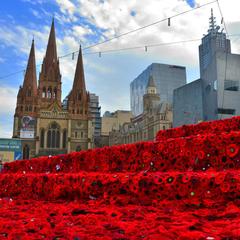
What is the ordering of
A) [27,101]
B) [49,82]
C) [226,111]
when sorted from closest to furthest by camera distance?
Answer: [226,111] < [27,101] < [49,82]

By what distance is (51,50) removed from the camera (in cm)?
7306

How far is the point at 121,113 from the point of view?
97000 mm

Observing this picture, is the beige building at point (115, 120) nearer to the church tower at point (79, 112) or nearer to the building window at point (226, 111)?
the church tower at point (79, 112)

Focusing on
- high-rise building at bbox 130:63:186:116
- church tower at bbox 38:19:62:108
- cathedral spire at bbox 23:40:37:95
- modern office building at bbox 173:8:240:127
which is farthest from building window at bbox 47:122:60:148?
high-rise building at bbox 130:63:186:116

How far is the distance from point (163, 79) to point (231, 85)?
75782mm

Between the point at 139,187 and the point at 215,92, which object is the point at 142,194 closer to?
the point at 139,187

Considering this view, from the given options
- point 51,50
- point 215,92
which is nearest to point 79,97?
point 51,50

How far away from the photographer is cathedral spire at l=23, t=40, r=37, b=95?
69375 mm

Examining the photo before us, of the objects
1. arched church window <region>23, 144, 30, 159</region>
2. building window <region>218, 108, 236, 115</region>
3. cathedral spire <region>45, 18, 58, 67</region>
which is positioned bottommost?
arched church window <region>23, 144, 30, 159</region>

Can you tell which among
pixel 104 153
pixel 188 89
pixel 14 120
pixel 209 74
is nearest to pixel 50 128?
pixel 14 120

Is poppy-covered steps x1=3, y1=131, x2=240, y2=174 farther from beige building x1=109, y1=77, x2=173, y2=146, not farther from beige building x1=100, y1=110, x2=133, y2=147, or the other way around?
beige building x1=100, y1=110, x2=133, y2=147

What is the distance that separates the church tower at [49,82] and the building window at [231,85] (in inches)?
1723

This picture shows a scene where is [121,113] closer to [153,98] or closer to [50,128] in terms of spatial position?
[153,98]

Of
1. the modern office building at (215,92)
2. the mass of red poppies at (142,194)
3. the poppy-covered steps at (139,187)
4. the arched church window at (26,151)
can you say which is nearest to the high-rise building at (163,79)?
the arched church window at (26,151)
